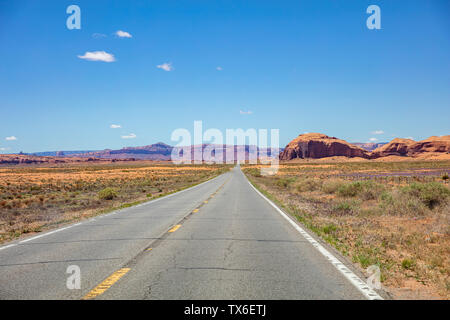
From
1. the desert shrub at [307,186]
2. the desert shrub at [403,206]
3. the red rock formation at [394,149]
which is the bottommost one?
the desert shrub at [307,186]

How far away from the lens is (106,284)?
467cm

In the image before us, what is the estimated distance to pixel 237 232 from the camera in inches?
355

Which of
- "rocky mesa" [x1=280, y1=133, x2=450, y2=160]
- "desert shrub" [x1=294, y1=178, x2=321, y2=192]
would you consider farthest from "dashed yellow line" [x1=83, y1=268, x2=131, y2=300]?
"rocky mesa" [x1=280, y1=133, x2=450, y2=160]

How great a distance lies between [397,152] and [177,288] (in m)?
192

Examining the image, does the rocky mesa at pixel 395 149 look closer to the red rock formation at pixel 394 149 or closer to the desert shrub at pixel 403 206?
the red rock formation at pixel 394 149

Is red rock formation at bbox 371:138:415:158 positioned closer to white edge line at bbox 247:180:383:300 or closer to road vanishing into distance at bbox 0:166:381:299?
road vanishing into distance at bbox 0:166:381:299

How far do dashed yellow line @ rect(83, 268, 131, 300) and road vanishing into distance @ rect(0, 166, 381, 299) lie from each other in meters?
0.01

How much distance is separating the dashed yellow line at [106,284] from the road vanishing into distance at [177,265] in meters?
0.01

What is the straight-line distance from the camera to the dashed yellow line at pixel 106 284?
428 cm

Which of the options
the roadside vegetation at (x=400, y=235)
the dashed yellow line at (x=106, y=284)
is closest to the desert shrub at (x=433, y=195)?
the roadside vegetation at (x=400, y=235)

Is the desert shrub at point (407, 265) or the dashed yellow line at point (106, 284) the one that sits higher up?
the dashed yellow line at point (106, 284)

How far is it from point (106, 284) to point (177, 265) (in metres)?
1.36

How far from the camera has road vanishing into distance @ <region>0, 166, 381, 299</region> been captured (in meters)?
4.41
